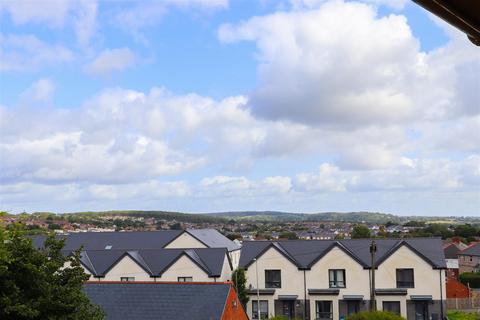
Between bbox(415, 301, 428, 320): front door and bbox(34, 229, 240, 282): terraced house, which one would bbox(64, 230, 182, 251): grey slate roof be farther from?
bbox(415, 301, 428, 320): front door

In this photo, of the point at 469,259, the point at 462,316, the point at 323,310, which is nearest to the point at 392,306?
the point at 323,310

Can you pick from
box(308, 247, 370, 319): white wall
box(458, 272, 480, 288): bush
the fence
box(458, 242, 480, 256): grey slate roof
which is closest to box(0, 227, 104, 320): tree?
box(308, 247, 370, 319): white wall

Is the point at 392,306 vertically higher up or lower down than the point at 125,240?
lower down

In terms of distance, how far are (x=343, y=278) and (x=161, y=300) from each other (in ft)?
58.1

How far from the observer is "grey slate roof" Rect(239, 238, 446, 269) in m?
38.3

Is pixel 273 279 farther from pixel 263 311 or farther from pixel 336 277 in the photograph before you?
pixel 336 277

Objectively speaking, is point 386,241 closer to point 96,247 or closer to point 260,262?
point 260,262

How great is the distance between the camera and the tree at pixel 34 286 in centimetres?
1388

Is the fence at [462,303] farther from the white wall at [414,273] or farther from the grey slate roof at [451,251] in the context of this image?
the grey slate roof at [451,251]

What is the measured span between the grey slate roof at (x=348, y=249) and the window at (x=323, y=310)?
2.68 m

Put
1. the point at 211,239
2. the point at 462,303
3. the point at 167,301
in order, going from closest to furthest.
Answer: the point at 167,301 → the point at 462,303 → the point at 211,239

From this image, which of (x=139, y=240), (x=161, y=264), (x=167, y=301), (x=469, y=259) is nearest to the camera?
(x=167, y=301)

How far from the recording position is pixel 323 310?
39.2 metres

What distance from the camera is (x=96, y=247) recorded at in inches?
2207
